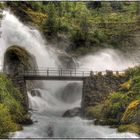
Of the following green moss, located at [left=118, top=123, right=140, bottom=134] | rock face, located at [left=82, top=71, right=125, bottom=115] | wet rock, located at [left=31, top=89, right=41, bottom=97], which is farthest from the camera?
wet rock, located at [left=31, top=89, right=41, bottom=97]

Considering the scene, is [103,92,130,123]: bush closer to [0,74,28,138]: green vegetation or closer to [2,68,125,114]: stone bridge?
[2,68,125,114]: stone bridge

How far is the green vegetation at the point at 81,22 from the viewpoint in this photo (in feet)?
272

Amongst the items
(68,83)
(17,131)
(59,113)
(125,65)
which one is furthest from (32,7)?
(17,131)

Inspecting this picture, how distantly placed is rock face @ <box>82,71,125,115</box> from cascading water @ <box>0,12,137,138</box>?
3228 mm

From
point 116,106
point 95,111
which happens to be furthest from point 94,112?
point 116,106

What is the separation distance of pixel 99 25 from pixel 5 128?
47.6 m

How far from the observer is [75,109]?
199 ft

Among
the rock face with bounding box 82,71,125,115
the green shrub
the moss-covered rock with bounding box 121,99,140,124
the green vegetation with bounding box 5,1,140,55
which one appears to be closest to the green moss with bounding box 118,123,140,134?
the moss-covered rock with bounding box 121,99,140,124

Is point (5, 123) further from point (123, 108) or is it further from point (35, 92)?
point (35, 92)

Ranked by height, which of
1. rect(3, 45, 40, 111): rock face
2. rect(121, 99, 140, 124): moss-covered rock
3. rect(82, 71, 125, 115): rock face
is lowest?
rect(121, 99, 140, 124): moss-covered rock

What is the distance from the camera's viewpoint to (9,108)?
52.7 meters

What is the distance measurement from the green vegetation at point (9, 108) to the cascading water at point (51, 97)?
3.33 ft

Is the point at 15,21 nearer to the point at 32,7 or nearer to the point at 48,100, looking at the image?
the point at 32,7

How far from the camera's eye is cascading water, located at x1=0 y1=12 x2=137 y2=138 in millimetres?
50156
